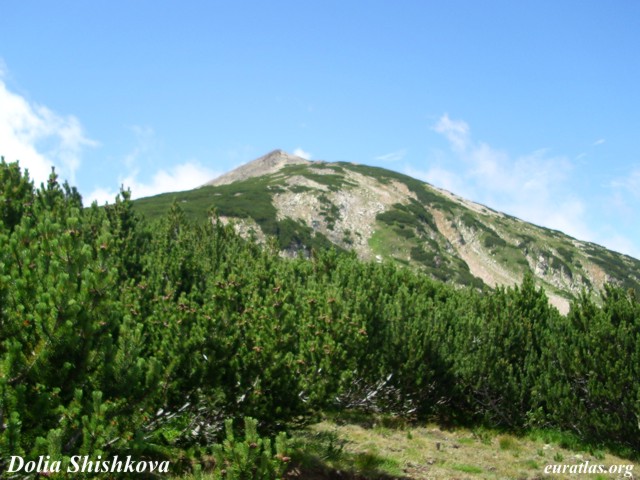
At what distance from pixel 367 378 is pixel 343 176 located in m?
93.9

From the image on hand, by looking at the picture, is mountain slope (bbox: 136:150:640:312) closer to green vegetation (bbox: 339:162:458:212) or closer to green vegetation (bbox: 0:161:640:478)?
green vegetation (bbox: 339:162:458:212)

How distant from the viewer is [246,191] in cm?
8450

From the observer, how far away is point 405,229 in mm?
80625

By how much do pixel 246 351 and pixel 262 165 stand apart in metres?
135

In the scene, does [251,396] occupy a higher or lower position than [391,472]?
higher

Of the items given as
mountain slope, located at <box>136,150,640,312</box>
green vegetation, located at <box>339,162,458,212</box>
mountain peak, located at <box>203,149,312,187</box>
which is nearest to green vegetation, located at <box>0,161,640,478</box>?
mountain slope, located at <box>136,150,640,312</box>

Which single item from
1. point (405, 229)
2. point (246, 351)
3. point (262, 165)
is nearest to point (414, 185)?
point (405, 229)

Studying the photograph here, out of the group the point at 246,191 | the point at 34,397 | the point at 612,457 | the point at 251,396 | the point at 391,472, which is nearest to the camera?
the point at 34,397

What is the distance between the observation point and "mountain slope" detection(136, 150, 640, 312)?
70.0 m

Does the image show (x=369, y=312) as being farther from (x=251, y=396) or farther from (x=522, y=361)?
(x=251, y=396)

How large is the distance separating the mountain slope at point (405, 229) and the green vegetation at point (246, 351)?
48827mm

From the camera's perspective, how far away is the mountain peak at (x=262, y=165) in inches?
5310

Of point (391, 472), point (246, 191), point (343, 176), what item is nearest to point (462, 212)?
point (343, 176)

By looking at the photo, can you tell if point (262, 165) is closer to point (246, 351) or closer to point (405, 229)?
point (405, 229)
